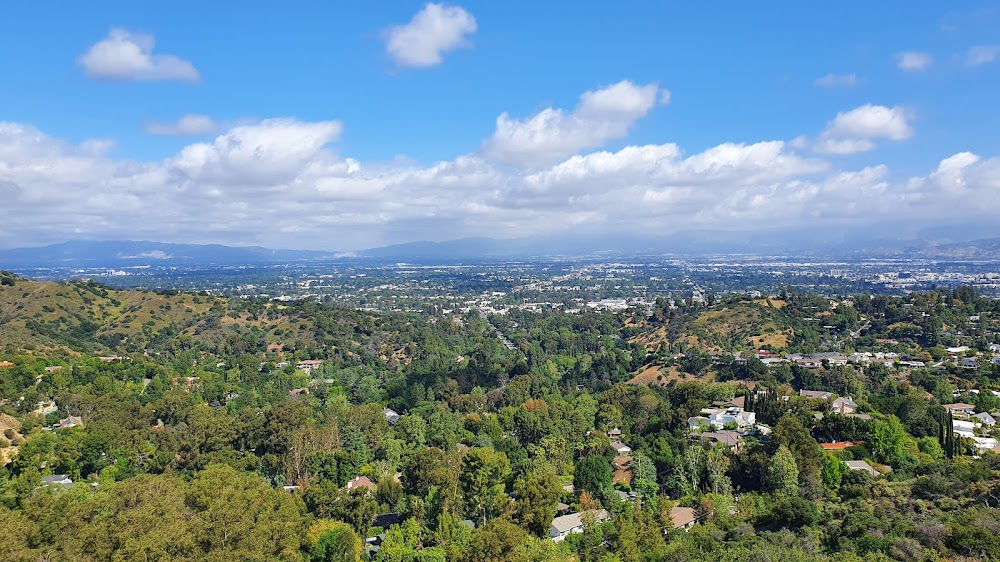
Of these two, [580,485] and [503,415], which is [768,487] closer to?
[580,485]

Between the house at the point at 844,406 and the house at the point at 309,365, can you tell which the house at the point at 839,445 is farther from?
the house at the point at 309,365

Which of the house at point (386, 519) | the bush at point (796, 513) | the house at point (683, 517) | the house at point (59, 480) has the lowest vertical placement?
the house at point (386, 519)

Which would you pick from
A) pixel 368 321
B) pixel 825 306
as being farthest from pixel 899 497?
pixel 368 321

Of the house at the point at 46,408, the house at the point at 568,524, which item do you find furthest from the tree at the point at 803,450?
the house at the point at 46,408

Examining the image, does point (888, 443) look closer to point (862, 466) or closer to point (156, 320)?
point (862, 466)

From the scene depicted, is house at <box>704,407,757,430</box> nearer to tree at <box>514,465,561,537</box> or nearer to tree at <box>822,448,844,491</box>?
tree at <box>822,448,844,491</box>

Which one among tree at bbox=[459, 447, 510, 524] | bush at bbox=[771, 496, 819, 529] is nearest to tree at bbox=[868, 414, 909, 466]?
bush at bbox=[771, 496, 819, 529]

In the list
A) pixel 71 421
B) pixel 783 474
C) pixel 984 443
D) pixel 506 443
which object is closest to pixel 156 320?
pixel 71 421

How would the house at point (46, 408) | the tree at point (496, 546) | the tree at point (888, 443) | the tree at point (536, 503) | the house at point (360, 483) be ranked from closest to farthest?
1. the tree at point (496, 546)
2. the tree at point (536, 503)
3. the tree at point (888, 443)
4. the house at point (360, 483)
5. the house at point (46, 408)
